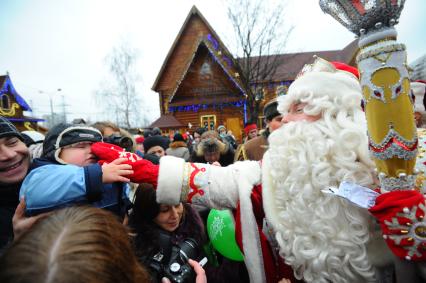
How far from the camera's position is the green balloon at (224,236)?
6.13 ft

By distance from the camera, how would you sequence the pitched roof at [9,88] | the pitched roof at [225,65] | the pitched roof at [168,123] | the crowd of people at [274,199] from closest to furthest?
1. the crowd of people at [274,199]
2. the pitched roof at [225,65]
3. the pitched roof at [168,123]
4. the pitched roof at [9,88]

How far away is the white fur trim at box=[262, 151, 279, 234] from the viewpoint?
1321 mm

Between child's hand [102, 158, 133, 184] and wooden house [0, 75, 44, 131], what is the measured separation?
19.9m

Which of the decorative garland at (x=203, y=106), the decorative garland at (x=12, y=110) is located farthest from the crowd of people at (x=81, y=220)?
the decorative garland at (x=12, y=110)

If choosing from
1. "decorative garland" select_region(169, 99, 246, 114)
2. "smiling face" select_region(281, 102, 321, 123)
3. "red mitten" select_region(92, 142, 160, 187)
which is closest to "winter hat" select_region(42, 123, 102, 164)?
"red mitten" select_region(92, 142, 160, 187)

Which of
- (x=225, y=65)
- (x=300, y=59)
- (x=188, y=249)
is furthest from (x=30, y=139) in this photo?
(x=300, y=59)

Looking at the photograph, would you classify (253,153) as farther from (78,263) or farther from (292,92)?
(78,263)

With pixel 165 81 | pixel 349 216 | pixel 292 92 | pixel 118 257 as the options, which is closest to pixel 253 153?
pixel 292 92

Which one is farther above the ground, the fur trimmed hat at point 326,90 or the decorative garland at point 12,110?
the decorative garland at point 12,110

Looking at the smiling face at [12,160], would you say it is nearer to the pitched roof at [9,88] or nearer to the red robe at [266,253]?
the red robe at [266,253]

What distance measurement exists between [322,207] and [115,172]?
1.05 meters

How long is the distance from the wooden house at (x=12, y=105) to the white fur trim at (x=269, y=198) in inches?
802

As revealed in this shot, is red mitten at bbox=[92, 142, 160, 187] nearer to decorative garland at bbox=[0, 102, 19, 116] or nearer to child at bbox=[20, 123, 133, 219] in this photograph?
child at bbox=[20, 123, 133, 219]

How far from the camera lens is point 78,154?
1.61 m
